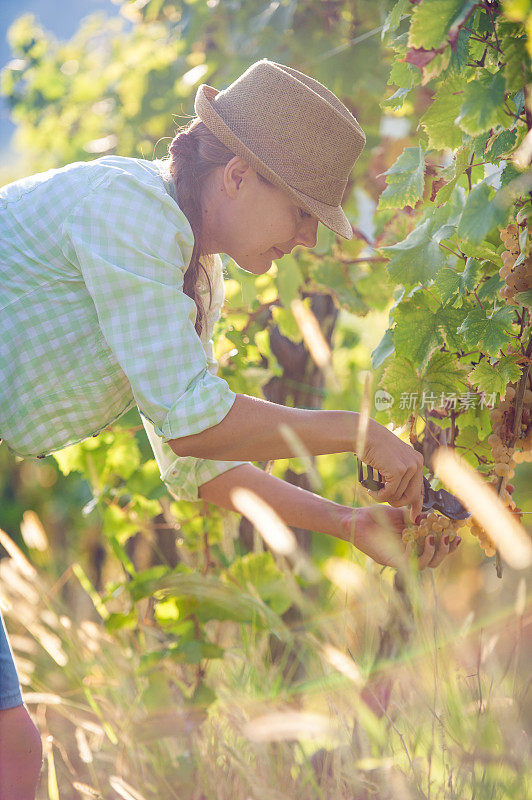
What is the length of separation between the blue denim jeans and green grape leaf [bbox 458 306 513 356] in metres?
0.98

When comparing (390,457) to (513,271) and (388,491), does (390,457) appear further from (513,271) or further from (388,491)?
(513,271)

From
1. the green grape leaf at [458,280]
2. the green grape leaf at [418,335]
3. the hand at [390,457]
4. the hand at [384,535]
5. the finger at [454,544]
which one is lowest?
the hand at [384,535]

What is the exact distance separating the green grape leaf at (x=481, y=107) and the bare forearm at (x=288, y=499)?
88 cm

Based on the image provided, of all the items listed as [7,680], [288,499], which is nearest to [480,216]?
[288,499]

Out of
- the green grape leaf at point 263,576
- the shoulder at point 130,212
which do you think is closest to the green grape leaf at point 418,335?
the shoulder at point 130,212

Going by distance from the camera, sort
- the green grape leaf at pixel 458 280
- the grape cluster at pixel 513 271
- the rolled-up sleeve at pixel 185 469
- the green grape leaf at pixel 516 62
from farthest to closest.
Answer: the rolled-up sleeve at pixel 185 469 < the green grape leaf at pixel 458 280 < the grape cluster at pixel 513 271 < the green grape leaf at pixel 516 62

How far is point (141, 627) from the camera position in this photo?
94.4 inches

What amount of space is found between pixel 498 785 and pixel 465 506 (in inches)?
21.4

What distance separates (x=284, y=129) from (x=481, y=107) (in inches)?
18.7

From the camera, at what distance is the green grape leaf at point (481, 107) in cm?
108

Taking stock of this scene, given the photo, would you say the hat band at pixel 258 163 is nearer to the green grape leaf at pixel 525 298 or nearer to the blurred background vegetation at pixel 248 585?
the blurred background vegetation at pixel 248 585

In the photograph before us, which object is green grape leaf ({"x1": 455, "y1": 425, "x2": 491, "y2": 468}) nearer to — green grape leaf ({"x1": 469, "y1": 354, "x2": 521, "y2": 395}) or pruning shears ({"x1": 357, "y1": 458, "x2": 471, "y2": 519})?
pruning shears ({"x1": 357, "y1": 458, "x2": 471, "y2": 519})

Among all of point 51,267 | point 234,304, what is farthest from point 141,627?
point 51,267

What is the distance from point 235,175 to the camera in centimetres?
149
